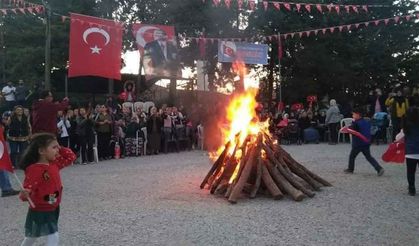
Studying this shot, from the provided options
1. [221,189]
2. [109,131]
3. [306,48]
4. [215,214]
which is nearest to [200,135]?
[109,131]

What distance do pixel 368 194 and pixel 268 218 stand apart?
96.3 inches

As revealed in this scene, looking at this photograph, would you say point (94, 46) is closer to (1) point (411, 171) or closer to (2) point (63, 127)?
(2) point (63, 127)

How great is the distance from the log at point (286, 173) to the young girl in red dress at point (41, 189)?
464 centimetres

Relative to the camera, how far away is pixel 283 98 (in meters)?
24.5

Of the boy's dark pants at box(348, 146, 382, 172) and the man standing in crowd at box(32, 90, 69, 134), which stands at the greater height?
the man standing in crowd at box(32, 90, 69, 134)

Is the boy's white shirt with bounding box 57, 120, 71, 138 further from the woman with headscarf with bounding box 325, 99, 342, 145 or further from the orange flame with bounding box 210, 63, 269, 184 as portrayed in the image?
the woman with headscarf with bounding box 325, 99, 342, 145

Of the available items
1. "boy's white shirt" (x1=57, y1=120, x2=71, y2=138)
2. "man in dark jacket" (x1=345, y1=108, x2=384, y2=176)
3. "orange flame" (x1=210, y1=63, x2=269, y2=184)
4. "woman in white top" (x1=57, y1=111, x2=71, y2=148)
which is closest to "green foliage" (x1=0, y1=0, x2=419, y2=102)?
"woman in white top" (x1=57, y1=111, x2=71, y2=148)

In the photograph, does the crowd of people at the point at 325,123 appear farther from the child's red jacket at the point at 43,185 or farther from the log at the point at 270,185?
the child's red jacket at the point at 43,185

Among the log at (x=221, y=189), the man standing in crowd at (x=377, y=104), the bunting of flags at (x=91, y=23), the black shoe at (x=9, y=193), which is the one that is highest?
the bunting of flags at (x=91, y=23)

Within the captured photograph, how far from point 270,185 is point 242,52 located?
41.4 ft

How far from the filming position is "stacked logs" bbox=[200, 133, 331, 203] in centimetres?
782

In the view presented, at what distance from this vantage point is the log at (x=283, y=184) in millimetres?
7512

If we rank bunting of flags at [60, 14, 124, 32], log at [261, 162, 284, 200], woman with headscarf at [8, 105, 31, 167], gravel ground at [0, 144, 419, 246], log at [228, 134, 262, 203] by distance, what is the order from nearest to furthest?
gravel ground at [0, 144, 419, 246]
log at [228, 134, 262, 203]
log at [261, 162, 284, 200]
woman with headscarf at [8, 105, 31, 167]
bunting of flags at [60, 14, 124, 32]

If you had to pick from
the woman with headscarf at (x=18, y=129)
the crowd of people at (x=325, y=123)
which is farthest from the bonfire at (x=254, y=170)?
the crowd of people at (x=325, y=123)
